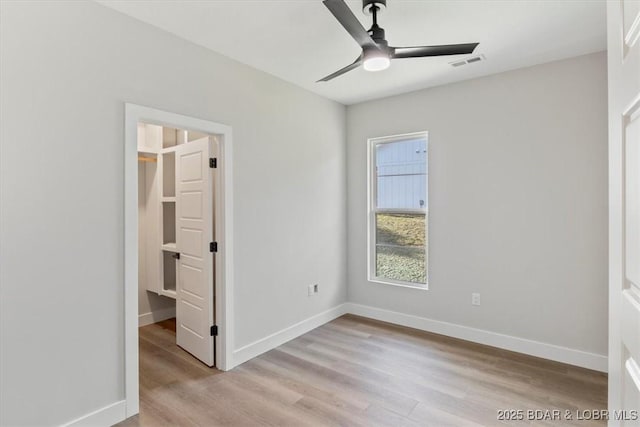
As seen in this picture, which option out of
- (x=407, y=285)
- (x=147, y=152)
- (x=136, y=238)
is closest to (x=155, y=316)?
(x=147, y=152)

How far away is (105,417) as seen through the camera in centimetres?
218

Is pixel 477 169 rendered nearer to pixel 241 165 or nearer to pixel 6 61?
pixel 241 165

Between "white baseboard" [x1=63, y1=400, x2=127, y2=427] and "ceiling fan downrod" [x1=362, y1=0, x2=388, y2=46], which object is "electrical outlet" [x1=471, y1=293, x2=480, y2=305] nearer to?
"ceiling fan downrod" [x1=362, y1=0, x2=388, y2=46]

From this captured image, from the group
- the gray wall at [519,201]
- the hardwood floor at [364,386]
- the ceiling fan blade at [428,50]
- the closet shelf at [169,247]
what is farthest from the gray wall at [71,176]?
the gray wall at [519,201]

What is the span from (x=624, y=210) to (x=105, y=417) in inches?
116

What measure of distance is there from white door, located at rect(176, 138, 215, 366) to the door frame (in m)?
0.09

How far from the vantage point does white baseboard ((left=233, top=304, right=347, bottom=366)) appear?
3.09 m

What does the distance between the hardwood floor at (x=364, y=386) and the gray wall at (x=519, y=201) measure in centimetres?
44

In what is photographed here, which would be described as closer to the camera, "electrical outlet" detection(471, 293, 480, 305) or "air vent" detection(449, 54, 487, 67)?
"air vent" detection(449, 54, 487, 67)

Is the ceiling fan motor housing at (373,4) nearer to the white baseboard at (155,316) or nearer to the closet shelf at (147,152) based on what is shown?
the closet shelf at (147,152)

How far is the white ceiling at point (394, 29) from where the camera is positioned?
2.22m

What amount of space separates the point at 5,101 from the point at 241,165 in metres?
1.64

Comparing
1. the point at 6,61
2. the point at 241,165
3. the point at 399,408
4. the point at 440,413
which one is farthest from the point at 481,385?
the point at 6,61

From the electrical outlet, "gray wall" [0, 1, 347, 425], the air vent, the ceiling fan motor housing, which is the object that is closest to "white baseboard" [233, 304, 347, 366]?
"gray wall" [0, 1, 347, 425]
